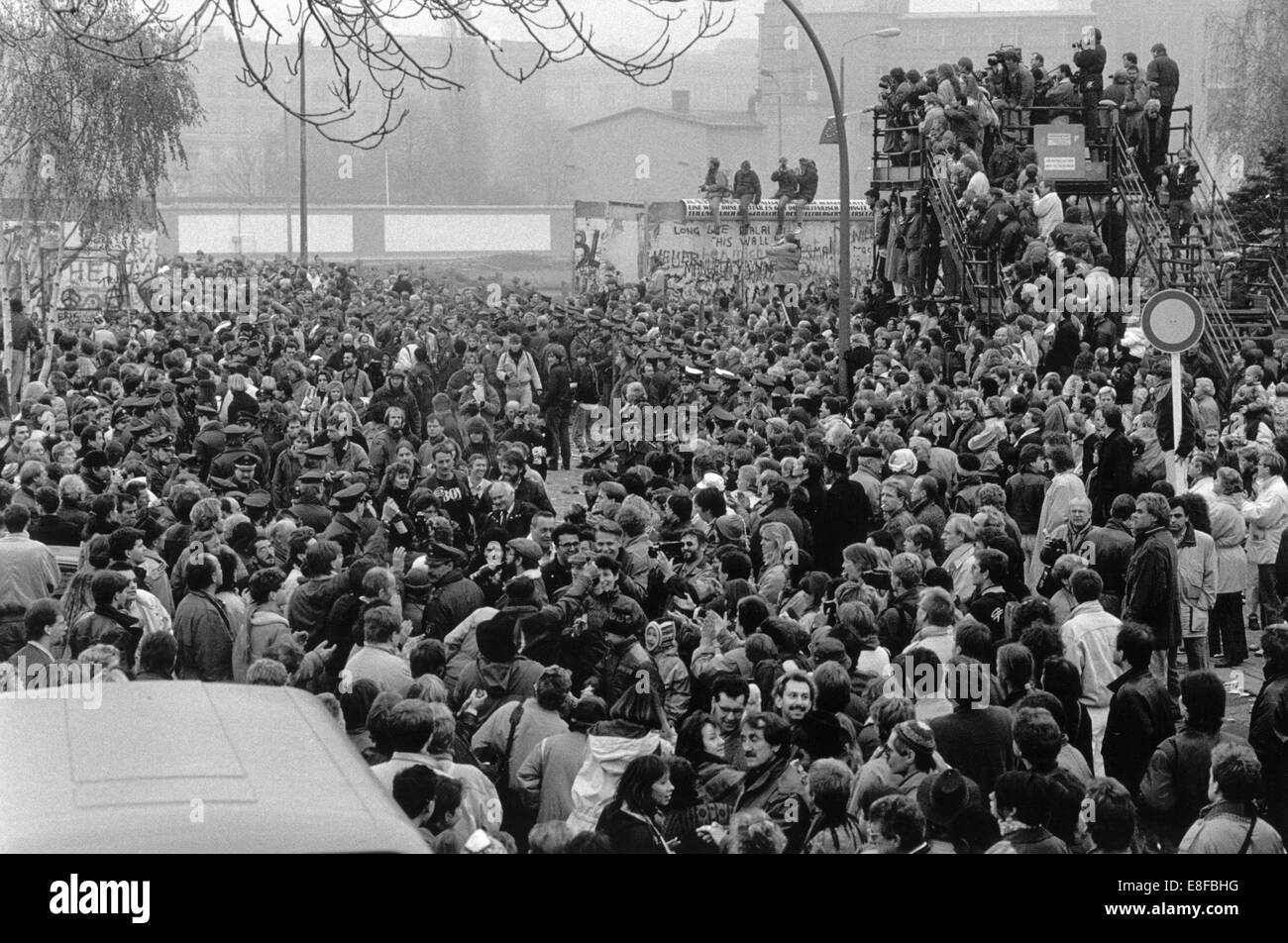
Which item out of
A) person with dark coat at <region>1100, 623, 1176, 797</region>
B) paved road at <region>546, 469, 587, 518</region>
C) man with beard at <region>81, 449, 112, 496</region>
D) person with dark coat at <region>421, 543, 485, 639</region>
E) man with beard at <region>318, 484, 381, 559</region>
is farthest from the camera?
paved road at <region>546, 469, 587, 518</region>

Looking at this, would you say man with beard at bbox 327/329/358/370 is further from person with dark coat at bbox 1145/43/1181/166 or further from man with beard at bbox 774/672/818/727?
man with beard at bbox 774/672/818/727

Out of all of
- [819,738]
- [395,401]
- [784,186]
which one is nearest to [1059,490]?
[819,738]

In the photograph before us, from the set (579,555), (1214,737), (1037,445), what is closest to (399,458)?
(579,555)

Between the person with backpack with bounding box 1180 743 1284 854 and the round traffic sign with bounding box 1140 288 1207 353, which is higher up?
the round traffic sign with bounding box 1140 288 1207 353

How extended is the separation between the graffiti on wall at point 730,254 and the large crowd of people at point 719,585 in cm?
1642

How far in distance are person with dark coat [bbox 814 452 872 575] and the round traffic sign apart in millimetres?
2441

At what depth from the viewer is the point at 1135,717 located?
764 cm

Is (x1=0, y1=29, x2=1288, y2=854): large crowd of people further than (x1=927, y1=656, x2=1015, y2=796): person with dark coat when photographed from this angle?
No

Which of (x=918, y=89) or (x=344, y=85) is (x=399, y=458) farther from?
(x=918, y=89)

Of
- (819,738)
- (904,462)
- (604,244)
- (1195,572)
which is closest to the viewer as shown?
(819,738)

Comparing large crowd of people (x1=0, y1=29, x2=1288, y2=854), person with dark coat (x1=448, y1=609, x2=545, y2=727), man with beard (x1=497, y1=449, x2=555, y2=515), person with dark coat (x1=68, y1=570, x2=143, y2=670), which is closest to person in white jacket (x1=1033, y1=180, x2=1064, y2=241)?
large crowd of people (x1=0, y1=29, x2=1288, y2=854)

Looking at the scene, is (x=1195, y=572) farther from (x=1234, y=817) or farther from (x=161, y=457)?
(x=161, y=457)

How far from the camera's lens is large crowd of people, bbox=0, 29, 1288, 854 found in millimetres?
6168

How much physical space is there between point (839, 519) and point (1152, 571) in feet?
8.80
